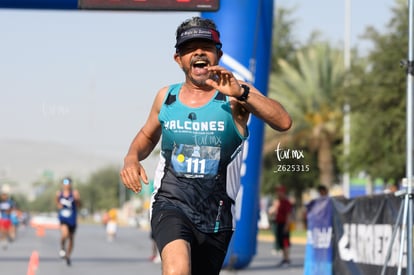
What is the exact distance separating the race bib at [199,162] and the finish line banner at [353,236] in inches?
219

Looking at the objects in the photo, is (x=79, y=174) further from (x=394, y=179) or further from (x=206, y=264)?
(x=206, y=264)

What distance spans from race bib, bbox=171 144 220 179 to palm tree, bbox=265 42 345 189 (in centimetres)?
3885

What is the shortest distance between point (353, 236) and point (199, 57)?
25.5 ft

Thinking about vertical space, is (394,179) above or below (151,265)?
above

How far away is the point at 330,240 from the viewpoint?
13727mm

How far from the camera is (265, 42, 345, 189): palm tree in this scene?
4578 centimetres

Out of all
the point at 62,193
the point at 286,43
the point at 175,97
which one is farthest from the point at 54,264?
the point at 286,43

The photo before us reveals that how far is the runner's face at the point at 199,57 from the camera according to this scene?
5.70 metres

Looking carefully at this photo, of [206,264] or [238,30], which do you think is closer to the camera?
[206,264]

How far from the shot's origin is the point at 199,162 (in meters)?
5.77

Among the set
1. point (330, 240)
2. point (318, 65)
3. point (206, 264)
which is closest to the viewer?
point (206, 264)

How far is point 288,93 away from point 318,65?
1.83m

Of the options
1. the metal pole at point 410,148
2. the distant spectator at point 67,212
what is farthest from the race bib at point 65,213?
the metal pole at point 410,148

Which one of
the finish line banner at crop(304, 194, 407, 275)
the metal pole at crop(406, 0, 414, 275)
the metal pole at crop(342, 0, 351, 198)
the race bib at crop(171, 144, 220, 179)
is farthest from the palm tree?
the race bib at crop(171, 144, 220, 179)
